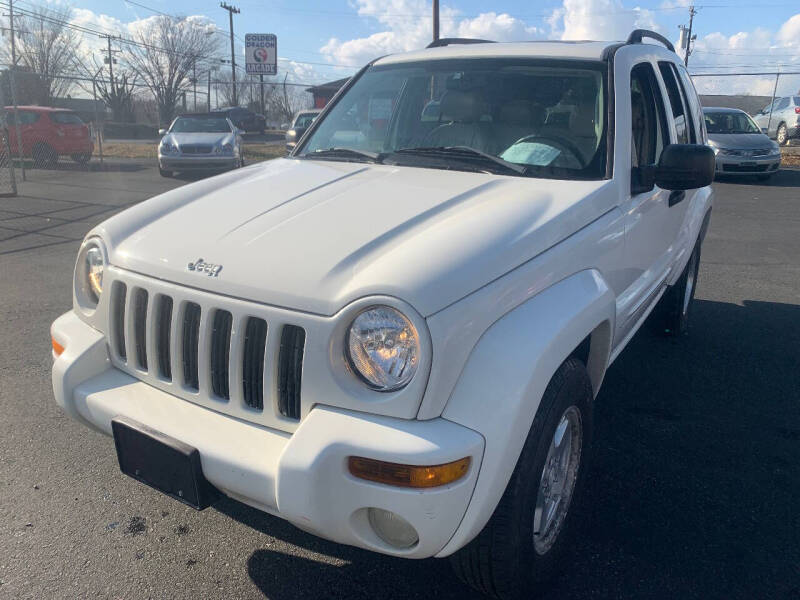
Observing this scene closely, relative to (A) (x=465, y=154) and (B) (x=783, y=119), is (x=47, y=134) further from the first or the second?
(B) (x=783, y=119)

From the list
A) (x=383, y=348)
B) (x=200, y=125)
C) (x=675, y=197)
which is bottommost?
(x=383, y=348)

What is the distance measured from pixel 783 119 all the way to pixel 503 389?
25127 mm

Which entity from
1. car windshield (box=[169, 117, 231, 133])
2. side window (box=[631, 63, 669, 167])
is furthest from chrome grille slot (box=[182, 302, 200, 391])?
car windshield (box=[169, 117, 231, 133])

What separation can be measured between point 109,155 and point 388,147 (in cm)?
2136

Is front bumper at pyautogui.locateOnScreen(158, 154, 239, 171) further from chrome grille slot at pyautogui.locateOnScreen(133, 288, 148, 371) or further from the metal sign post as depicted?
the metal sign post

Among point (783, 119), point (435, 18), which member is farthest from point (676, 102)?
point (783, 119)

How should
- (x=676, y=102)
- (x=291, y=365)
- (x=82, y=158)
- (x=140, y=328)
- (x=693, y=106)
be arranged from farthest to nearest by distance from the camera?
(x=82, y=158) < (x=693, y=106) < (x=676, y=102) < (x=140, y=328) < (x=291, y=365)

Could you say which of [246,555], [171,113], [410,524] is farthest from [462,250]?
[171,113]

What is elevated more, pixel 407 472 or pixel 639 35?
pixel 639 35

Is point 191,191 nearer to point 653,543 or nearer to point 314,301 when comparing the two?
point 314,301

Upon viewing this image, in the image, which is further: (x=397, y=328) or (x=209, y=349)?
(x=209, y=349)

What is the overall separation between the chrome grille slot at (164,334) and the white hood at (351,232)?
0.32 feet

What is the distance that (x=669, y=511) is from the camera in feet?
9.62

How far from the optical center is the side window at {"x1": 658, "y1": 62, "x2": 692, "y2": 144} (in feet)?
13.6
